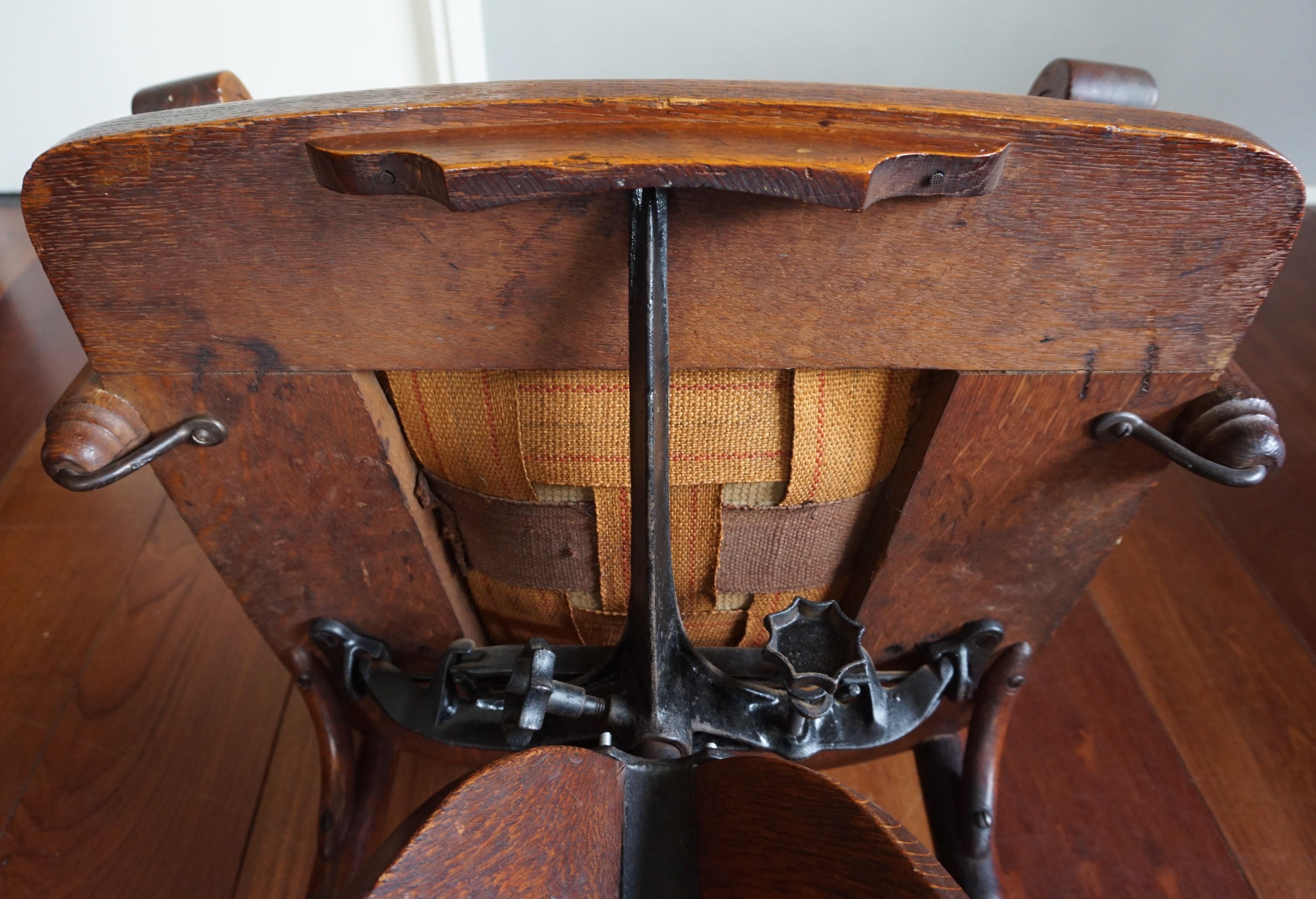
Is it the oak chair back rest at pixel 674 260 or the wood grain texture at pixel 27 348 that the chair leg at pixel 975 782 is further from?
the wood grain texture at pixel 27 348

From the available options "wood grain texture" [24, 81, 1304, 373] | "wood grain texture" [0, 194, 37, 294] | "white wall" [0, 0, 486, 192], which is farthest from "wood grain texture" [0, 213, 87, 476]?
"wood grain texture" [24, 81, 1304, 373]

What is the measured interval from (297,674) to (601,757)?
44cm

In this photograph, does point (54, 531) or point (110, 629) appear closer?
point (110, 629)

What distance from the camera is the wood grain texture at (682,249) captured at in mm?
517

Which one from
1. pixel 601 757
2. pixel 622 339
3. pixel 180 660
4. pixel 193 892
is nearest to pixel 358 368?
pixel 622 339

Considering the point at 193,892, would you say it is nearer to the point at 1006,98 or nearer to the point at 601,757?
the point at 601,757

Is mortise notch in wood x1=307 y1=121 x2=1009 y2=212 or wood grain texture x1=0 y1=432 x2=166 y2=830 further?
wood grain texture x1=0 y1=432 x2=166 y2=830

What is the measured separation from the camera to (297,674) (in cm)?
88

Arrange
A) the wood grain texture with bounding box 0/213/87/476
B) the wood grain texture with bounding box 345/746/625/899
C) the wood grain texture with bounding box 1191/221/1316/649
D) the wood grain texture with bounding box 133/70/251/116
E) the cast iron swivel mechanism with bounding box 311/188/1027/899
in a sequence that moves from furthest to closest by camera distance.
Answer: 1. the wood grain texture with bounding box 0/213/87/476
2. the wood grain texture with bounding box 1191/221/1316/649
3. the wood grain texture with bounding box 133/70/251/116
4. the cast iron swivel mechanism with bounding box 311/188/1027/899
5. the wood grain texture with bounding box 345/746/625/899

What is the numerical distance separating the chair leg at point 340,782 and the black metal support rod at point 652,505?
342mm

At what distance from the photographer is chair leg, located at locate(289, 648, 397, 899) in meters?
0.91

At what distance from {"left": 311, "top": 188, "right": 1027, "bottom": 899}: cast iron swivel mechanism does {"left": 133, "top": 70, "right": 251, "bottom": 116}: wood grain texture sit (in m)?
0.49

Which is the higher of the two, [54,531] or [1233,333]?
[1233,333]

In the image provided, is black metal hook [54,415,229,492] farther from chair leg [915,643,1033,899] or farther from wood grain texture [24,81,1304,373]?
chair leg [915,643,1033,899]
